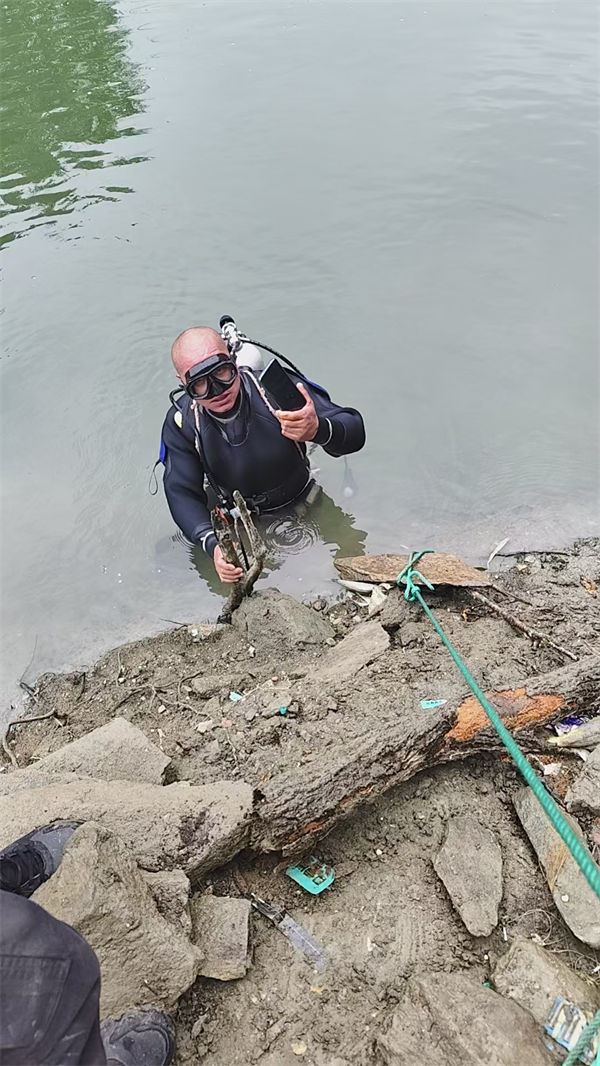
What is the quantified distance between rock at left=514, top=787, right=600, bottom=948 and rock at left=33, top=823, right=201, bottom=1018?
1.19 metres

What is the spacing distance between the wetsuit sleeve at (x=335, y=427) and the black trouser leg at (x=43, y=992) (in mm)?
2935

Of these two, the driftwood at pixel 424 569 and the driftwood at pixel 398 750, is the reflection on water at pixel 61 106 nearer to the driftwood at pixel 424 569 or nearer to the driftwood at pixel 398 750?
the driftwood at pixel 424 569

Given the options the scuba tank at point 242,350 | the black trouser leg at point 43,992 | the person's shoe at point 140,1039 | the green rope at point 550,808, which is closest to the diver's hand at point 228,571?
the scuba tank at point 242,350

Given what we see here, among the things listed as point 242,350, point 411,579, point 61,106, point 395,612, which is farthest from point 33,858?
point 61,106

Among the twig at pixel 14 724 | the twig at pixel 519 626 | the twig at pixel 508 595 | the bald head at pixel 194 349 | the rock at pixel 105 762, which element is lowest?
the twig at pixel 14 724

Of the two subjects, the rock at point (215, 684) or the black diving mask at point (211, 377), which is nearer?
the rock at point (215, 684)

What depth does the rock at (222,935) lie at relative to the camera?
2262 mm

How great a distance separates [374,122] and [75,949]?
9637 millimetres

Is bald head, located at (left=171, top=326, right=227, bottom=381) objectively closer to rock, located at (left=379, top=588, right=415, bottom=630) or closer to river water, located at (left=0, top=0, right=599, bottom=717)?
rock, located at (left=379, top=588, right=415, bottom=630)

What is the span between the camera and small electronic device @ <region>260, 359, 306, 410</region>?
3.99 m

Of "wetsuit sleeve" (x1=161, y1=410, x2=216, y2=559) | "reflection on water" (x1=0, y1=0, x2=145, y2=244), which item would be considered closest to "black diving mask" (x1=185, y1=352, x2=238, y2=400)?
"wetsuit sleeve" (x1=161, y1=410, x2=216, y2=559)

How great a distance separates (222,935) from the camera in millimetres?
2311

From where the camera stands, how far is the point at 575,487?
17.1 feet

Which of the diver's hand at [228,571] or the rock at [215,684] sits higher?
the diver's hand at [228,571]
